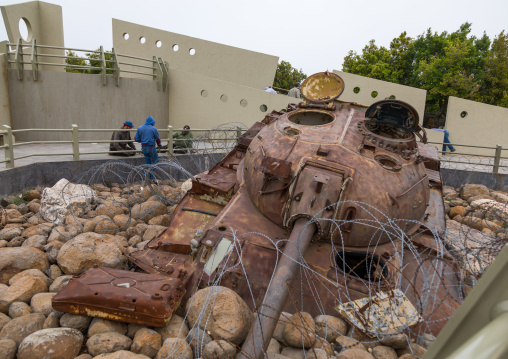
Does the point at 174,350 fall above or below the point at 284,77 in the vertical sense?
below

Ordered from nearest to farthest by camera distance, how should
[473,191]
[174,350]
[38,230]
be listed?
[174,350], [38,230], [473,191]

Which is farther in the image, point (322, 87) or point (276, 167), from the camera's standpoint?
point (322, 87)

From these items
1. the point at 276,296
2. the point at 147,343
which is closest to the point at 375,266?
the point at 276,296


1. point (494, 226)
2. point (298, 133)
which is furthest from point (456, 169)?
point (298, 133)

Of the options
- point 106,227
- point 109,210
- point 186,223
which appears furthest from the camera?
point 109,210

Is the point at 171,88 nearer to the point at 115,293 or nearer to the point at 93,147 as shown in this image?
the point at 93,147

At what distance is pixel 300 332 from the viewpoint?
345 cm

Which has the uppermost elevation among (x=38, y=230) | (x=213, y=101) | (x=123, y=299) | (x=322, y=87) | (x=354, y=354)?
(x=322, y=87)

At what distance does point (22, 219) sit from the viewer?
6.67 m

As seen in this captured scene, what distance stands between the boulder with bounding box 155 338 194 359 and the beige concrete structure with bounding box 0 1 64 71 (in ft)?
46.9

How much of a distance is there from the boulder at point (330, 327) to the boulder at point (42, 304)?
2.79 meters

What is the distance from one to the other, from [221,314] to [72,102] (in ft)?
38.1

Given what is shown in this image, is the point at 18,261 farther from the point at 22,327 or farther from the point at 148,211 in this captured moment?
the point at 148,211

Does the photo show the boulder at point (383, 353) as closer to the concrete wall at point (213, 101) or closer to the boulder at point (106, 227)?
the boulder at point (106, 227)
